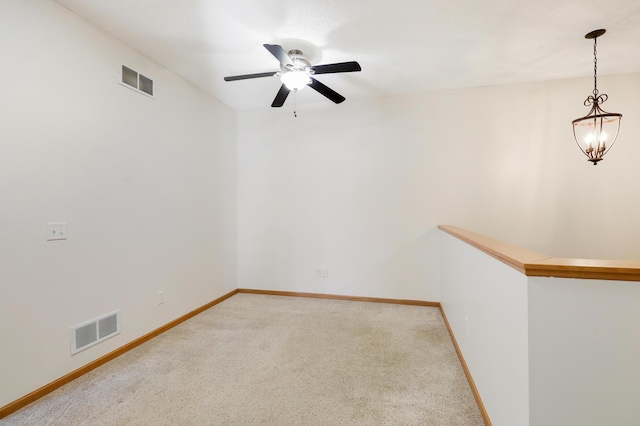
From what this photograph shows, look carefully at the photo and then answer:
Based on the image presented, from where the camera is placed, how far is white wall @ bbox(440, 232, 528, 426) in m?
1.14

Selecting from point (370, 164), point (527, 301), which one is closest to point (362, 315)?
point (370, 164)

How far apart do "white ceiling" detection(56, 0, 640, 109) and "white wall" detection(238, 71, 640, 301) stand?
15.0 inches

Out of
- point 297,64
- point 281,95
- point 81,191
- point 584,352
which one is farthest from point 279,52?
point 584,352

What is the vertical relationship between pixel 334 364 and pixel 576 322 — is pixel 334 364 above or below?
below

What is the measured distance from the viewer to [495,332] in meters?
1.45

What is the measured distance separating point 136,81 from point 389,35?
2174 millimetres

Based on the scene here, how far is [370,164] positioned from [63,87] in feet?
9.60

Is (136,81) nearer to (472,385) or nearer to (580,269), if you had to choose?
(580,269)

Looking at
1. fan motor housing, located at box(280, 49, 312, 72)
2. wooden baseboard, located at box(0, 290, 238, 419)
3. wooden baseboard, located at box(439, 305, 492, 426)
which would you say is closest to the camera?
wooden baseboard, located at box(439, 305, 492, 426)

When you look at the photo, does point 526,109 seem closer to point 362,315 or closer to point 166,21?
point 362,315

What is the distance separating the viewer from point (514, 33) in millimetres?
2281

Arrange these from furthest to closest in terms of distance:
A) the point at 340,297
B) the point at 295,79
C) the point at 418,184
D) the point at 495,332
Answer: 1. the point at 340,297
2. the point at 418,184
3. the point at 295,79
4. the point at 495,332

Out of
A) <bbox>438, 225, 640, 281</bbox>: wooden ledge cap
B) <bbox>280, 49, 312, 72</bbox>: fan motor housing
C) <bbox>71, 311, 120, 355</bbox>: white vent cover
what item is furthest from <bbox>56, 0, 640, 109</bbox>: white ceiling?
<bbox>71, 311, 120, 355</bbox>: white vent cover

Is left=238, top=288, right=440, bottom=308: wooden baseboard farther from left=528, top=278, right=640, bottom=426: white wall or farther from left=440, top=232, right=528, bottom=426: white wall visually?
left=528, top=278, right=640, bottom=426: white wall
